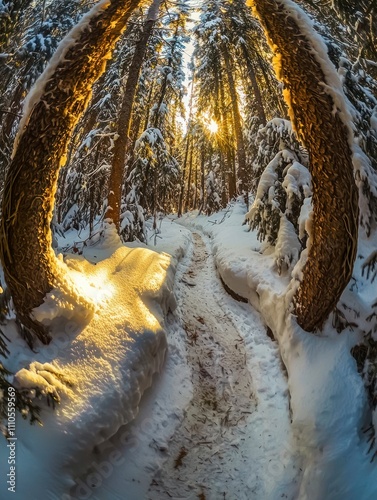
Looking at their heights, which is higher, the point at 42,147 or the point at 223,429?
the point at 42,147

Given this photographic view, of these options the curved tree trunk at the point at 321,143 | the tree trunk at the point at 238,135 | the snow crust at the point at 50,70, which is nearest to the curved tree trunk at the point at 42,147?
the snow crust at the point at 50,70

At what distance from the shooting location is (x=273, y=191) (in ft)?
24.9

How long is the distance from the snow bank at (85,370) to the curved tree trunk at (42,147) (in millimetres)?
416

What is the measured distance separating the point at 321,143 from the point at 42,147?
363 cm

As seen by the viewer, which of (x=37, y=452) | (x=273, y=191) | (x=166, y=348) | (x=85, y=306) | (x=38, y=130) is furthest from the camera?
(x=273, y=191)

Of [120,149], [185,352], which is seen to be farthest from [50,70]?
[185,352]

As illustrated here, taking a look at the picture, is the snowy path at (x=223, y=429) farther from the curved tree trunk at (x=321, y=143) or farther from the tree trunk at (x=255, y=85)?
the tree trunk at (x=255, y=85)

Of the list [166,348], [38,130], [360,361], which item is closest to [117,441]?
[166,348]

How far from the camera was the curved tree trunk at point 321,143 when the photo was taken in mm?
3746

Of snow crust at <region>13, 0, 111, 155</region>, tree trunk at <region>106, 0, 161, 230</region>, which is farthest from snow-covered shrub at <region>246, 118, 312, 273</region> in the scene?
snow crust at <region>13, 0, 111, 155</region>

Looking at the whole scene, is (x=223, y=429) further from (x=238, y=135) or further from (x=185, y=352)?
(x=238, y=135)

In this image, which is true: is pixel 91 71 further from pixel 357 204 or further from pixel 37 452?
pixel 37 452

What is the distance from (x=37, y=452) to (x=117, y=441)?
118 centimetres

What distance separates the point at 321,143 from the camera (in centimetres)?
387
